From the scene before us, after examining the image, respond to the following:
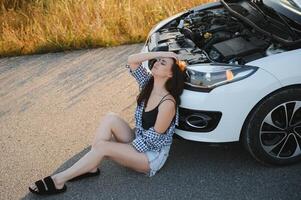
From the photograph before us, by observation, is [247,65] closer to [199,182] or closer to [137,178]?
[199,182]

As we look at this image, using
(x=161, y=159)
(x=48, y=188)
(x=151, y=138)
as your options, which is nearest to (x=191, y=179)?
(x=161, y=159)

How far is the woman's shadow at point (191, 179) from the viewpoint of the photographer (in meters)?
4.01

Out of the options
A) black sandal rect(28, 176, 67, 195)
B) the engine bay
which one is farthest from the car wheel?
black sandal rect(28, 176, 67, 195)

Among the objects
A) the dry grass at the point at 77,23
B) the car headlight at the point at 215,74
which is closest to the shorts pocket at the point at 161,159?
the car headlight at the point at 215,74

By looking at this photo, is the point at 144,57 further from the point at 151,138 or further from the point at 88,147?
the point at 88,147

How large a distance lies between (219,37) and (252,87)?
92cm

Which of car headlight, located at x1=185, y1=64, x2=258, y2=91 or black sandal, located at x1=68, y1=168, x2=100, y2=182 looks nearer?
car headlight, located at x1=185, y1=64, x2=258, y2=91

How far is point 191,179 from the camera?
4184mm

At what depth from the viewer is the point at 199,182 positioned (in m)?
4.14

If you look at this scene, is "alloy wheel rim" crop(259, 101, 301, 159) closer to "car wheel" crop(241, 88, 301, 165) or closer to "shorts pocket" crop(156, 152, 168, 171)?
"car wheel" crop(241, 88, 301, 165)

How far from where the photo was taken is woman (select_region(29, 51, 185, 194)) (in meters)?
4.04

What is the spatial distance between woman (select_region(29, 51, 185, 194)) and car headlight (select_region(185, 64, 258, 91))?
0.36ft

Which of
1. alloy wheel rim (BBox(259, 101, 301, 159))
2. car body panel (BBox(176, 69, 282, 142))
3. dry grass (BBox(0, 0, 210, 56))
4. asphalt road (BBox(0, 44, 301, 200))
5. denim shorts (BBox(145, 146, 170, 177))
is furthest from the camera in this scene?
dry grass (BBox(0, 0, 210, 56))

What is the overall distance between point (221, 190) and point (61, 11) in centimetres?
527
